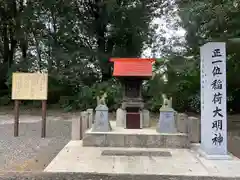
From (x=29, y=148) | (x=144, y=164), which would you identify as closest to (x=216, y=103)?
(x=144, y=164)

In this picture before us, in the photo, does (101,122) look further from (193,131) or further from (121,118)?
(193,131)

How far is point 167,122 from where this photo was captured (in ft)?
22.5

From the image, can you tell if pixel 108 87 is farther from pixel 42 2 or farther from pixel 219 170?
pixel 219 170

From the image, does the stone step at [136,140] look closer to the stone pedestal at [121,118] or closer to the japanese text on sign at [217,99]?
the japanese text on sign at [217,99]

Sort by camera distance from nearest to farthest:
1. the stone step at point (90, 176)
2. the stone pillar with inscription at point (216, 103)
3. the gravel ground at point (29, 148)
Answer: the stone step at point (90, 176) → the gravel ground at point (29, 148) → the stone pillar with inscription at point (216, 103)

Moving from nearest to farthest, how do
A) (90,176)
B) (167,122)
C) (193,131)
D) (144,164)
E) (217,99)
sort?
1. (90,176)
2. (144,164)
3. (217,99)
4. (167,122)
5. (193,131)

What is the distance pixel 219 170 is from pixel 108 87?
34.6 feet

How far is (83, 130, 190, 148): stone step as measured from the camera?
6508 mm

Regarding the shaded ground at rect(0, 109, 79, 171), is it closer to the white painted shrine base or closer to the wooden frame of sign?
the white painted shrine base

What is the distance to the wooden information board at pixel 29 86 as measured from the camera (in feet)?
26.0

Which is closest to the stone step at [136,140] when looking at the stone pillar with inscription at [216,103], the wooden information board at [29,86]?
the stone pillar with inscription at [216,103]

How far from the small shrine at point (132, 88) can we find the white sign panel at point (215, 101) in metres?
2.34

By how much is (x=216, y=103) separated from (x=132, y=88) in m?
3.15

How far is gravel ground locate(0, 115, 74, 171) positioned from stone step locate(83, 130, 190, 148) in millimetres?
785
